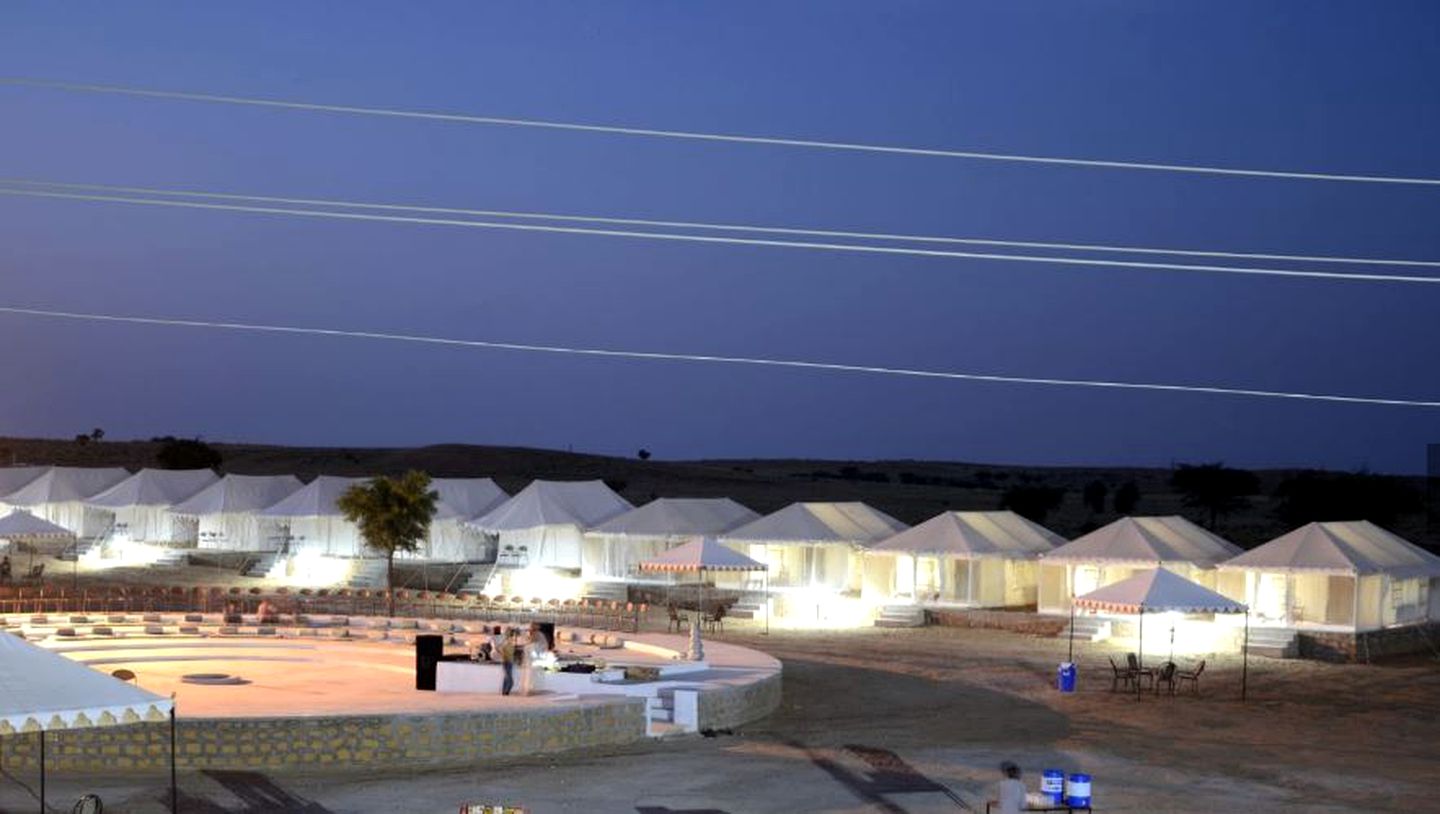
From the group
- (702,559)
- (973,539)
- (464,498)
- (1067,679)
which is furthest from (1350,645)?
(464,498)

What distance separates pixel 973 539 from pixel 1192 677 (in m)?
13.6

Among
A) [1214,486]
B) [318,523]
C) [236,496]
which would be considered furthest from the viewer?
[1214,486]

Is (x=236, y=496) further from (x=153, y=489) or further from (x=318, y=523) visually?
(x=153, y=489)

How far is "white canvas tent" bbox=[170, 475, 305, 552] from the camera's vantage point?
5716 cm

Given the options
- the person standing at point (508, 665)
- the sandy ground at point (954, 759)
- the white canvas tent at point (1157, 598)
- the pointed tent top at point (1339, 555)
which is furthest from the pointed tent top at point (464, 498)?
the person standing at point (508, 665)

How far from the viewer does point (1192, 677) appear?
29844mm

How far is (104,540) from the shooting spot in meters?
60.7

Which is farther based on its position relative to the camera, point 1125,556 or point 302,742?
point 1125,556

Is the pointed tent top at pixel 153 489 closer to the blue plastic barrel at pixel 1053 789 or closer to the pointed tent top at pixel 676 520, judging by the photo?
the pointed tent top at pixel 676 520

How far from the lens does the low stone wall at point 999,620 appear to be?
132 feet

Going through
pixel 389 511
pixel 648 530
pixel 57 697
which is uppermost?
pixel 389 511

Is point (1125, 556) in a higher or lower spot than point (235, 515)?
lower

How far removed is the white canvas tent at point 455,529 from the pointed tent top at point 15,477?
17.3m

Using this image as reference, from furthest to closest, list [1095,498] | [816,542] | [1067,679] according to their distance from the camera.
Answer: [1095,498], [816,542], [1067,679]
